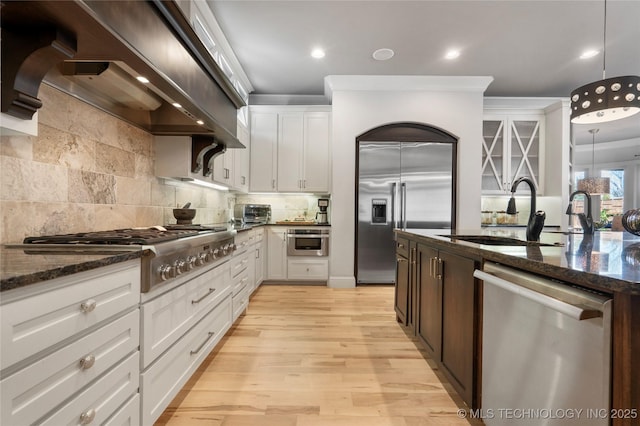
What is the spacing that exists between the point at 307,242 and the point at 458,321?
2874mm

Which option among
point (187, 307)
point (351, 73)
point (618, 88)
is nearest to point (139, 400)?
point (187, 307)

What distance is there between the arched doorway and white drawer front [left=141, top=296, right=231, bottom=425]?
254cm

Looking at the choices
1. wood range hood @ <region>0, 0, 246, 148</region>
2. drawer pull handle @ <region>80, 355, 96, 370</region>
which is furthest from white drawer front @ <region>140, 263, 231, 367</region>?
wood range hood @ <region>0, 0, 246, 148</region>

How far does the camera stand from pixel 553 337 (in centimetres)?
90

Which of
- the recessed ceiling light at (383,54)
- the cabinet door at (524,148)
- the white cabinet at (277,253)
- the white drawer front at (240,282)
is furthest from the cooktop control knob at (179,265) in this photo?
the cabinet door at (524,148)

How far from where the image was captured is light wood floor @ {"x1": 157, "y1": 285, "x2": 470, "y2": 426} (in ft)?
4.97

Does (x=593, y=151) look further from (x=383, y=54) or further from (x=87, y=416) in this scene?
(x=87, y=416)

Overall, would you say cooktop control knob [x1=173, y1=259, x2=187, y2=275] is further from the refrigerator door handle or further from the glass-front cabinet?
the glass-front cabinet

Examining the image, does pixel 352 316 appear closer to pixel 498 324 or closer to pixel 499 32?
pixel 498 324

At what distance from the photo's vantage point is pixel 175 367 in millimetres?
1482

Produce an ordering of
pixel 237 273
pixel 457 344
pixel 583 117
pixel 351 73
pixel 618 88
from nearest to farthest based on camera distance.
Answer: pixel 457 344
pixel 618 88
pixel 583 117
pixel 237 273
pixel 351 73

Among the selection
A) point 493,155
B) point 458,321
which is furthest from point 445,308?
point 493,155

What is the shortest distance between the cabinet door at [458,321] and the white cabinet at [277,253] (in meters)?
2.80

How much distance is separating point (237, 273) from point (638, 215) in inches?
114
